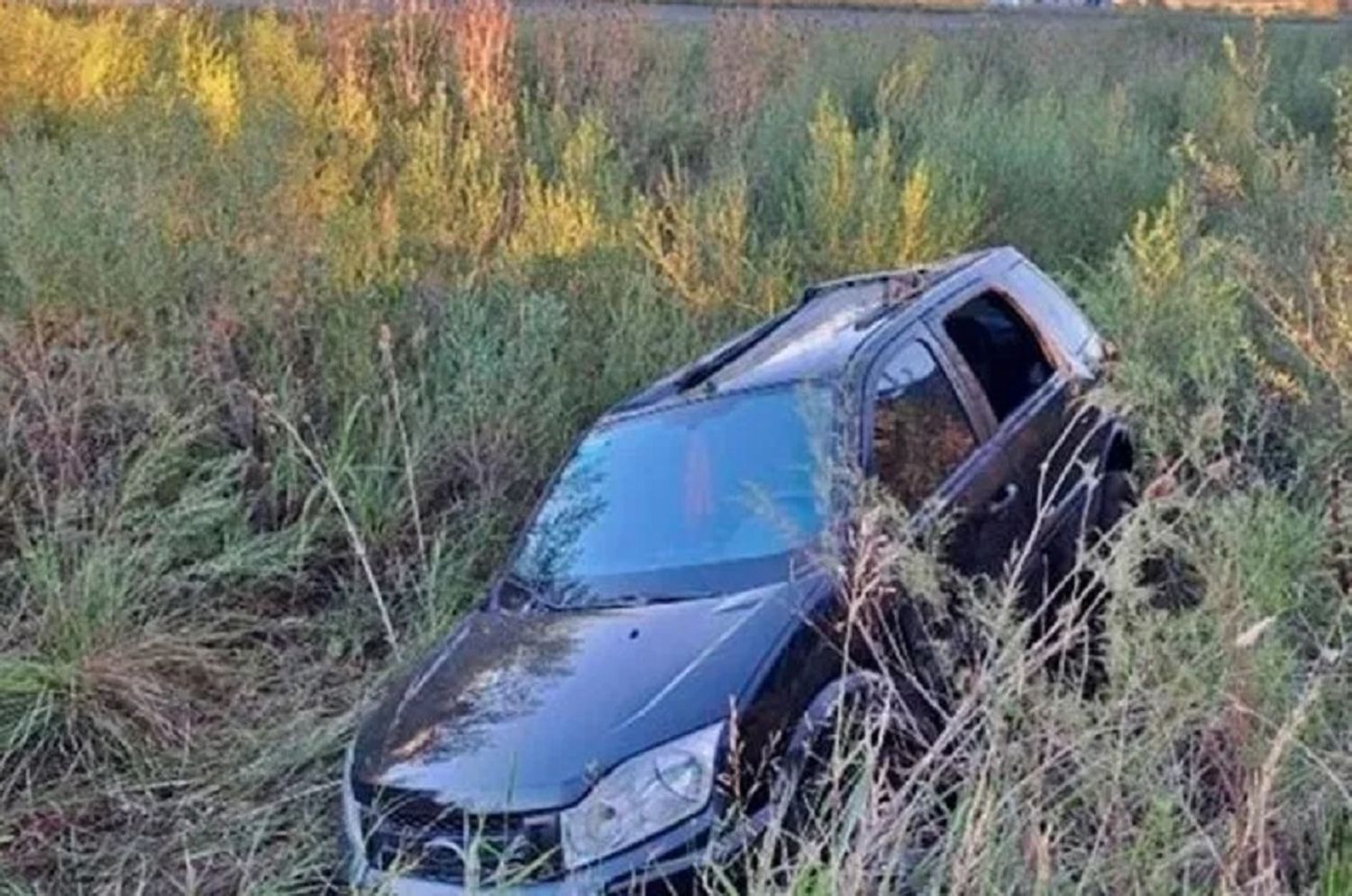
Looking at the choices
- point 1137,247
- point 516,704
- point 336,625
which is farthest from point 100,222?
point 1137,247

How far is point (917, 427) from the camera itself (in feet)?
16.7

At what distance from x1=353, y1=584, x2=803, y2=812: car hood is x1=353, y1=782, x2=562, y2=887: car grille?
37 millimetres

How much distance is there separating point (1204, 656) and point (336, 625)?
3655mm

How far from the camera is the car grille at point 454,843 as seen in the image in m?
3.71

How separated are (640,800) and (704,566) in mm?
1069

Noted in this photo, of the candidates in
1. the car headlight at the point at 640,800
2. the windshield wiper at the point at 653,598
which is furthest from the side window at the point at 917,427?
the car headlight at the point at 640,800

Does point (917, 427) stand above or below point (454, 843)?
above

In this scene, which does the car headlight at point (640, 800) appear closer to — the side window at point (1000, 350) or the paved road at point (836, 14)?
the side window at point (1000, 350)

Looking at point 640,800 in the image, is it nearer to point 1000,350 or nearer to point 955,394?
point 955,394

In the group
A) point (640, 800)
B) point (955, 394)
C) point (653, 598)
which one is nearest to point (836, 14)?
point (955, 394)

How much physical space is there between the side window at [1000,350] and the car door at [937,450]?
19 centimetres

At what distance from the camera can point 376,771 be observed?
4.17 metres

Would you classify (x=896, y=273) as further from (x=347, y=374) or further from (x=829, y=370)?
(x=347, y=374)

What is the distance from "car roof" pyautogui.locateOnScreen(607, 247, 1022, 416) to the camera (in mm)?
5258
